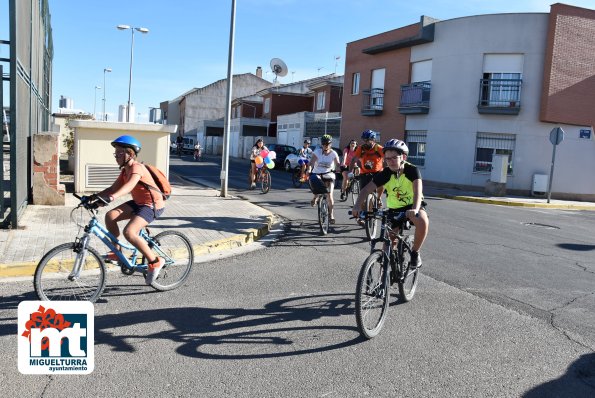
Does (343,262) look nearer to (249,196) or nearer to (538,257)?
(538,257)

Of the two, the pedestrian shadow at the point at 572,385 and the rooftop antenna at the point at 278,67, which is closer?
the pedestrian shadow at the point at 572,385

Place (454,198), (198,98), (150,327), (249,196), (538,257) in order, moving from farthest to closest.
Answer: (198,98) < (454,198) < (249,196) < (538,257) < (150,327)

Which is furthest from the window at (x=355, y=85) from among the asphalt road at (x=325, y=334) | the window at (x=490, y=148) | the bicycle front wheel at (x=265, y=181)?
the asphalt road at (x=325, y=334)

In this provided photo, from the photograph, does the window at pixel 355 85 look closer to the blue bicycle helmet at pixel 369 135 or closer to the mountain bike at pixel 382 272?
the blue bicycle helmet at pixel 369 135

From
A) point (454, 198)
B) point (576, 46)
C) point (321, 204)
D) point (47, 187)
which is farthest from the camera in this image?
point (576, 46)

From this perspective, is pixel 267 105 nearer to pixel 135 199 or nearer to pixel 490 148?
pixel 490 148

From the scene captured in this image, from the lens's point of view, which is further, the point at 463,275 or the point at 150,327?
the point at 463,275

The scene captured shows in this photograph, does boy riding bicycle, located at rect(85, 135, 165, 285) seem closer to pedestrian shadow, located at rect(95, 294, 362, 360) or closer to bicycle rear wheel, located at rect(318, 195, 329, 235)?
pedestrian shadow, located at rect(95, 294, 362, 360)

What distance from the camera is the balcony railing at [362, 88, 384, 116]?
30.1m

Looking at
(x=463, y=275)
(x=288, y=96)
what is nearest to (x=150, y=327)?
(x=463, y=275)

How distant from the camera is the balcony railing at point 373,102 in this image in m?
30.1

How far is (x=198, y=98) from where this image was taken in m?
75.5

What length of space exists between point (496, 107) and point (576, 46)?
4.25 metres

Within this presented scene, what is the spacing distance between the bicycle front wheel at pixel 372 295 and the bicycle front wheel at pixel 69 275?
8.30 feet
